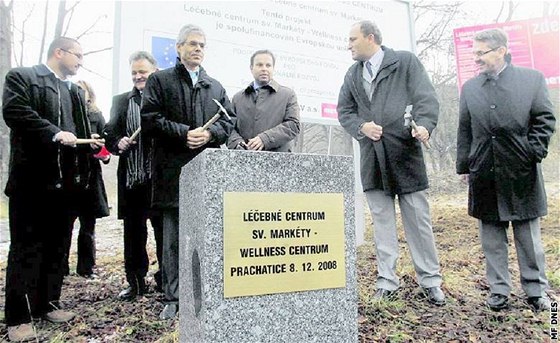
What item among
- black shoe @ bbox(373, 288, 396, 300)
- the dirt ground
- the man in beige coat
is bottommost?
the dirt ground

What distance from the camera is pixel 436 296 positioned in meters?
3.27

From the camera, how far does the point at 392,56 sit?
359cm

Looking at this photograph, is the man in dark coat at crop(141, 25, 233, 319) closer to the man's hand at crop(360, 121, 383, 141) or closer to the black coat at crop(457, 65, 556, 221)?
the man's hand at crop(360, 121, 383, 141)

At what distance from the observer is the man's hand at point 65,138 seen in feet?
9.53

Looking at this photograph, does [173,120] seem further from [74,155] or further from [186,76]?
[74,155]

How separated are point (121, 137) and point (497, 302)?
3223 mm

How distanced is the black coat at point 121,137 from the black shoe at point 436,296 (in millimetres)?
2353

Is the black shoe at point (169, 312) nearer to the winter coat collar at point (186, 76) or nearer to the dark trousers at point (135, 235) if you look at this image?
the dark trousers at point (135, 235)

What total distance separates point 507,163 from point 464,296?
3.65ft

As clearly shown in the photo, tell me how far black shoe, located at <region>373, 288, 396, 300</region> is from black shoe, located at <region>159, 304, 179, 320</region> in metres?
1.45

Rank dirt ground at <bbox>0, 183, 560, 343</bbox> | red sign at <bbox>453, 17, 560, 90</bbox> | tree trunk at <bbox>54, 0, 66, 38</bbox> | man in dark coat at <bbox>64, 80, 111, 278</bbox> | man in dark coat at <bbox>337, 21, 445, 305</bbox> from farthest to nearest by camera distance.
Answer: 1. tree trunk at <bbox>54, 0, 66, 38</bbox>
2. red sign at <bbox>453, 17, 560, 90</bbox>
3. man in dark coat at <bbox>64, 80, 111, 278</bbox>
4. man in dark coat at <bbox>337, 21, 445, 305</bbox>
5. dirt ground at <bbox>0, 183, 560, 343</bbox>

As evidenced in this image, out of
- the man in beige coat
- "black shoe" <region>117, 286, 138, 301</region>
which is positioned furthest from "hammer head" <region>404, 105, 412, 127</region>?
"black shoe" <region>117, 286, 138, 301</region>

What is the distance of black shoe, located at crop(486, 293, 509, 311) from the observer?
3197mm

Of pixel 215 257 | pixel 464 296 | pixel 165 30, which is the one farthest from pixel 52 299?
pixel 464 296
